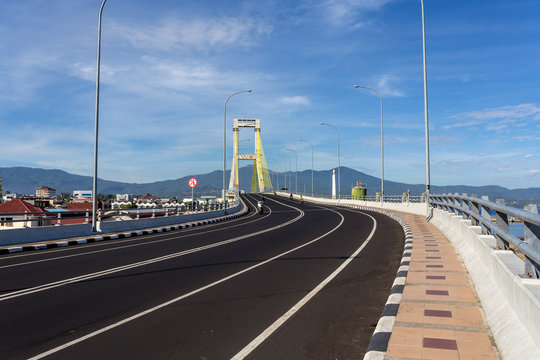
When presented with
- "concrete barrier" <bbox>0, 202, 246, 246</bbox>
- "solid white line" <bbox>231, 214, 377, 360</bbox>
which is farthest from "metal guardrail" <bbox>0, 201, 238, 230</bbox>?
"solid white line" <bbox>231, 214, 377, 360</bbox>

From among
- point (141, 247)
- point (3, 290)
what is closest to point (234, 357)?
point (3, 290)

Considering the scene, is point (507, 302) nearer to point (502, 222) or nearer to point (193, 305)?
point (502, 222)

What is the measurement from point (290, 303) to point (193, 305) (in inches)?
60.7

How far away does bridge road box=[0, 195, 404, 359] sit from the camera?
16.9ft

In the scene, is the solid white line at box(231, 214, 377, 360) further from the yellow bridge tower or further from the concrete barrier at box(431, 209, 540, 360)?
the yellow bridge tower

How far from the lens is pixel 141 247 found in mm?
16094

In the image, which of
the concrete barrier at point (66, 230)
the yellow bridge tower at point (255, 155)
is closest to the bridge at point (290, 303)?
the concrete barrier at point (66, 230)

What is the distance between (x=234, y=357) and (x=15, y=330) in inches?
121

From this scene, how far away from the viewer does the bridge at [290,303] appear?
4.73 m

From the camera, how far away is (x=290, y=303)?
23.6 ft

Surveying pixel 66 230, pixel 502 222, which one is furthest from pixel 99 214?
pixel 502 222

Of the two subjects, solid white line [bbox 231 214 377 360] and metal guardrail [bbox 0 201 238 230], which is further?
metal guardrail [bbox 0 201 238 230]

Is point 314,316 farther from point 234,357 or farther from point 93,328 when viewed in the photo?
point 93,328

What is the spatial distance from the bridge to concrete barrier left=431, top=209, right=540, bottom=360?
0.02 m
